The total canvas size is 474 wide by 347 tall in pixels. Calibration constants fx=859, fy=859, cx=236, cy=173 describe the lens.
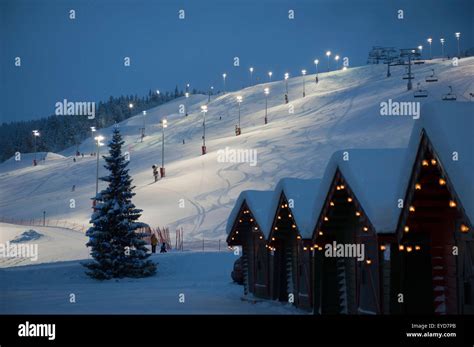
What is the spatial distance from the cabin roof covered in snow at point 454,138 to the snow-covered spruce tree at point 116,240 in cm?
2720

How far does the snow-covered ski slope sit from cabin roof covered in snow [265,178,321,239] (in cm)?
2542

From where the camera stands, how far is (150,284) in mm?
36750

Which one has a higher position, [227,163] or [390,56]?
[390,56]

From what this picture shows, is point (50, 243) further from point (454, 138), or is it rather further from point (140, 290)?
point (454, 138)

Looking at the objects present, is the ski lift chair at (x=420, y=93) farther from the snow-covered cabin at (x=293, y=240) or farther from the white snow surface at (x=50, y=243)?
the snow-covered cabin at (x=293, y=240)

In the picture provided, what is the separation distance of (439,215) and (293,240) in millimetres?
11476

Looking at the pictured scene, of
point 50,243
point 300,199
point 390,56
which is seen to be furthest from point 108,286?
point 390,56

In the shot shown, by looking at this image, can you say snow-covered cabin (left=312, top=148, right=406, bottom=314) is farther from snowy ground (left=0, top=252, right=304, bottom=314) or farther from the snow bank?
the snow bank

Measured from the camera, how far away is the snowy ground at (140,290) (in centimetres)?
2536

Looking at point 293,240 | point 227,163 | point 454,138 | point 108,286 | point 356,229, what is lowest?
point 108,286

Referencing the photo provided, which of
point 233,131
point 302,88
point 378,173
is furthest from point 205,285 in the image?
point 302,88

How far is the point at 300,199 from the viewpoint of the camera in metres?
25.0

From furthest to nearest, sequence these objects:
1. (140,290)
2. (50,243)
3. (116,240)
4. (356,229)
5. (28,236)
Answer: (28,236)
(50,243)
(116,240)
(140,290)
(356,229)

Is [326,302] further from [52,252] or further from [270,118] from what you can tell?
[270,118]
